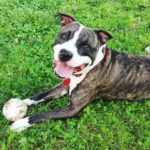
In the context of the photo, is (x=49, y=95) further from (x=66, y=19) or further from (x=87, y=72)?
(x=66, y=19)

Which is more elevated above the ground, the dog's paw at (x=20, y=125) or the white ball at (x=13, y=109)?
the white ball at (x=13, y=109)

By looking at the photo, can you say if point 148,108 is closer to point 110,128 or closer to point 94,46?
point 110,128

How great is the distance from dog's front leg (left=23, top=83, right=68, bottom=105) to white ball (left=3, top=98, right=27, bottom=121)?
0.75 feet

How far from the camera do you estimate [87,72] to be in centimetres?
532

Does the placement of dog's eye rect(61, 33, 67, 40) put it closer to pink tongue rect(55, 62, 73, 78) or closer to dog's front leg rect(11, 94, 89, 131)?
pink tongue rect(55, 62, 73, 78)

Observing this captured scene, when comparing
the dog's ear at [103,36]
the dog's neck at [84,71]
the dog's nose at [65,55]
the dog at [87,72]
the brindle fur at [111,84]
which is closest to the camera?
the dog's nose at [65,55]

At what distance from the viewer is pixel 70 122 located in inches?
213

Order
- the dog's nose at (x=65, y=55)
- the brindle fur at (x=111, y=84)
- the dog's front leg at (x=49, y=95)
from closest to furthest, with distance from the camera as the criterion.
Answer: the dog's nose at (x=65, y=55)
the brindle fur at (x=111, y=84)
the dog's front leg at (x=49, y=95)

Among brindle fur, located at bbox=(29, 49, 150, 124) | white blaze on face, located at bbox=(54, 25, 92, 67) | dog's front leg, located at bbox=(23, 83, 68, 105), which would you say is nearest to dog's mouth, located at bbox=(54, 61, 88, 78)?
white blaze on face, located at bbox=(54, 25, 92, 67)

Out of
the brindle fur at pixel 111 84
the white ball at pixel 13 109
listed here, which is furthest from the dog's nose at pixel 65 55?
the white ball at pixel 13 109

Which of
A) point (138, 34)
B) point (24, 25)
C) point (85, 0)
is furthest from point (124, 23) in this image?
point (24, 25)

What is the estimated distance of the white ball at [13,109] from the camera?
5.27m

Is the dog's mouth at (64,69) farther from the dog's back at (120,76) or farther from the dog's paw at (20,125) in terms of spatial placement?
the dog's paw at (20,125)

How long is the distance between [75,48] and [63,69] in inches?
13.9
